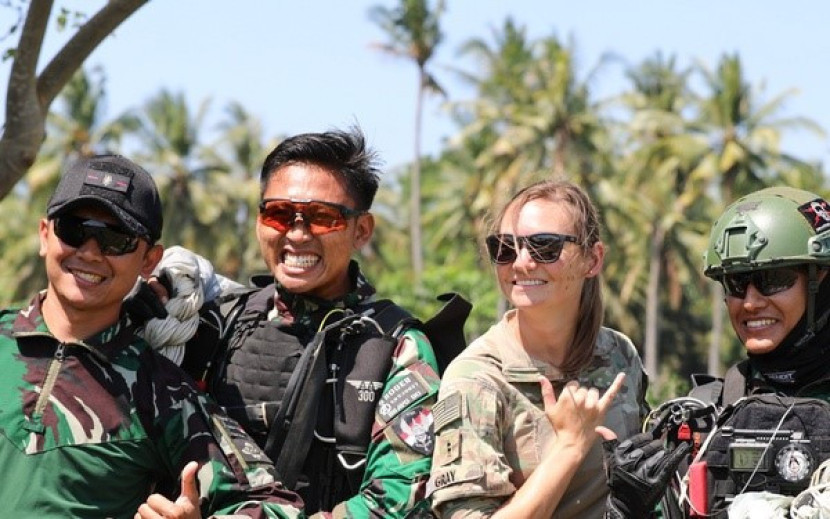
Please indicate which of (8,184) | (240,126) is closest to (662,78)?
(240,126)

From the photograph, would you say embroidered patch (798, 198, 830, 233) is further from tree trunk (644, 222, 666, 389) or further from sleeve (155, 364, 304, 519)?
tree trunk (644, 222, 666, 389)

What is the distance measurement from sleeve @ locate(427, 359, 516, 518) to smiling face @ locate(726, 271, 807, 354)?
39.1 inches

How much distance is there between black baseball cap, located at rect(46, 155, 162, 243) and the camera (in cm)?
421

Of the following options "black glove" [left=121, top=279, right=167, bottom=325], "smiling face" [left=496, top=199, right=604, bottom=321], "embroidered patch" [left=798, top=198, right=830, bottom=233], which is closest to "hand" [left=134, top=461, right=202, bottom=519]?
"black glove" [left=121, top=279, right=167, bottom=325]

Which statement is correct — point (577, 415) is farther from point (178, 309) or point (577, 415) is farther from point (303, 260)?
point (178, 309)

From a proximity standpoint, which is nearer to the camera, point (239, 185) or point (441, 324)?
point (441, 324)

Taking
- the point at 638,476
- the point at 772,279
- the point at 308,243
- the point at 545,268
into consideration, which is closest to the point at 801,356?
the point at 772,279

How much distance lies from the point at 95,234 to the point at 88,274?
0.13 metres

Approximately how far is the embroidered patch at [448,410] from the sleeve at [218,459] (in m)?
0.52

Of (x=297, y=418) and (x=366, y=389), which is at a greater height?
(x=366, y=389)

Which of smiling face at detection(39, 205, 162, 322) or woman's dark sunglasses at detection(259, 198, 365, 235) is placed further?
woman's dark sunglasses at detection(259, 198, 365, 235)

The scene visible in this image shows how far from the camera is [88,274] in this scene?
166 inches

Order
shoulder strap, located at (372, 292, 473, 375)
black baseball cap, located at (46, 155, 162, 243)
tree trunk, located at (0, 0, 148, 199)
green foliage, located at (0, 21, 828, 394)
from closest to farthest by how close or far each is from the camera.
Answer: black baseball cap, located at (46, 155, 162, 243) < shoulder strap, located at (372, 292, 473, 375) < tree trunk, located at (0, 0, 148, 199) < green foliage, located at (0, 21, 828, 394)

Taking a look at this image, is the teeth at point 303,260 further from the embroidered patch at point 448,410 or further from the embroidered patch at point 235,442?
the embroidered patch at point 448,410
